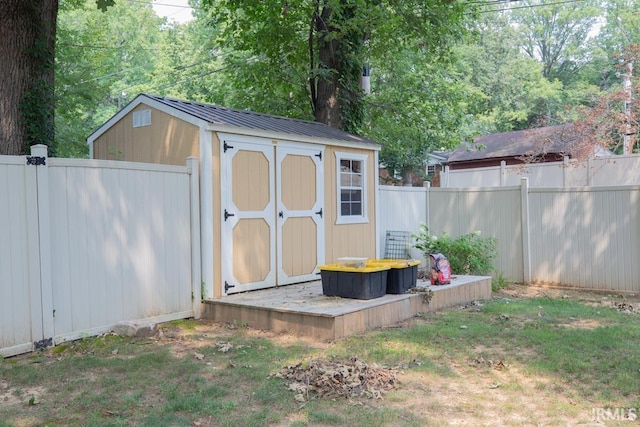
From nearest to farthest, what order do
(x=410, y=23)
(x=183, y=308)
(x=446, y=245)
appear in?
1. (x=183, y=308)
2. (x=446, y=245)
3. (x=410, y=23)

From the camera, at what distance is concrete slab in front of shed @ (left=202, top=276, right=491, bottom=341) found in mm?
5566

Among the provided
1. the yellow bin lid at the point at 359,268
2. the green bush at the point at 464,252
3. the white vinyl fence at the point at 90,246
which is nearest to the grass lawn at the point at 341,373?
the white vinyl fence at the point at 90,246

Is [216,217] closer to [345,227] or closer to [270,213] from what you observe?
[270,213]

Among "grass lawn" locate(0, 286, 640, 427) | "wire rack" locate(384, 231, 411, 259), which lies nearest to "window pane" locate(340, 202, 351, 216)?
"wire rack" locate(384, 231, 411, 259)

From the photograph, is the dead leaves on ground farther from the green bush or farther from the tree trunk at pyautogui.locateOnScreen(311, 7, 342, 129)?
the tree trunk at pyautogui.locateOnScreen(311, 7, 342, 129)

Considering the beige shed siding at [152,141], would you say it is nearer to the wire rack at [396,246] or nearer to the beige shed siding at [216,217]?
the beige shed siding at [216,217]

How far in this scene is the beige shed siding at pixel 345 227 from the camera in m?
8.12

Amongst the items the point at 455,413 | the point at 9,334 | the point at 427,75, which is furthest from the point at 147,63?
the point at 455,413

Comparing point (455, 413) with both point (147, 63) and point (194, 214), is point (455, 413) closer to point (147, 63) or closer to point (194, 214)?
point (194, 214)

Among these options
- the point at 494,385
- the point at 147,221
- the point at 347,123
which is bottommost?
the point at 494,385

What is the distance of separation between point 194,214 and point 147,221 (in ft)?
2.04

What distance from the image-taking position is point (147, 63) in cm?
3247

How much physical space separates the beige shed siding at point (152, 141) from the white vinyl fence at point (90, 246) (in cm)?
38

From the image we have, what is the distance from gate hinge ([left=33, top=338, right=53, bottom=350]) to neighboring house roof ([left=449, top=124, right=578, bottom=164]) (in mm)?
13585
